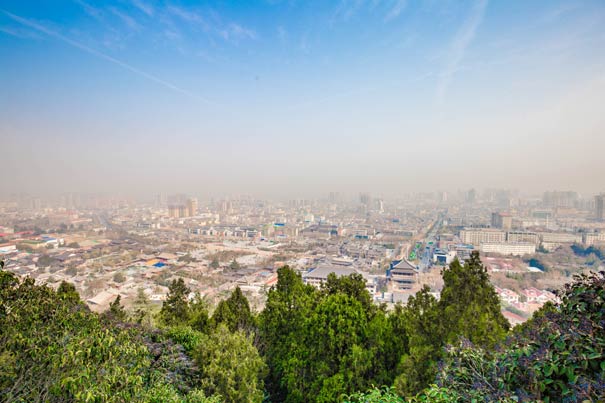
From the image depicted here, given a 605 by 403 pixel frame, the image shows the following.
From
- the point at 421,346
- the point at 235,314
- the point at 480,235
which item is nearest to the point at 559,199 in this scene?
the point at 480,235

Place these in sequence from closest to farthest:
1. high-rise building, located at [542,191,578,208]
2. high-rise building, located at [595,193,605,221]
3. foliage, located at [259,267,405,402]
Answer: foliage, located at [259,267,405,402] → high-rise building, located at [595,193,605,221] → high-rise building, located at [542,191,578,208]

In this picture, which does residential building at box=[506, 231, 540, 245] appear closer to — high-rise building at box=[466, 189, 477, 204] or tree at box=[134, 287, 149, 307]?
high-rise building at box=[466, 189, 477, 204]


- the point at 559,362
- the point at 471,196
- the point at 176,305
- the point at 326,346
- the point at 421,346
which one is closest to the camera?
the point at 559,362

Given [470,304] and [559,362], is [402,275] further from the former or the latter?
[559,362]

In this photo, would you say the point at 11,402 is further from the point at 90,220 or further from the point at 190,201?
the point at 190,201

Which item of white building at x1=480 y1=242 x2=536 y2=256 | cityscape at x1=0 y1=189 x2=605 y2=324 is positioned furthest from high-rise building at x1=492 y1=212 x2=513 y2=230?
white building at x1=480 y1=242 x2=536 y2=256
